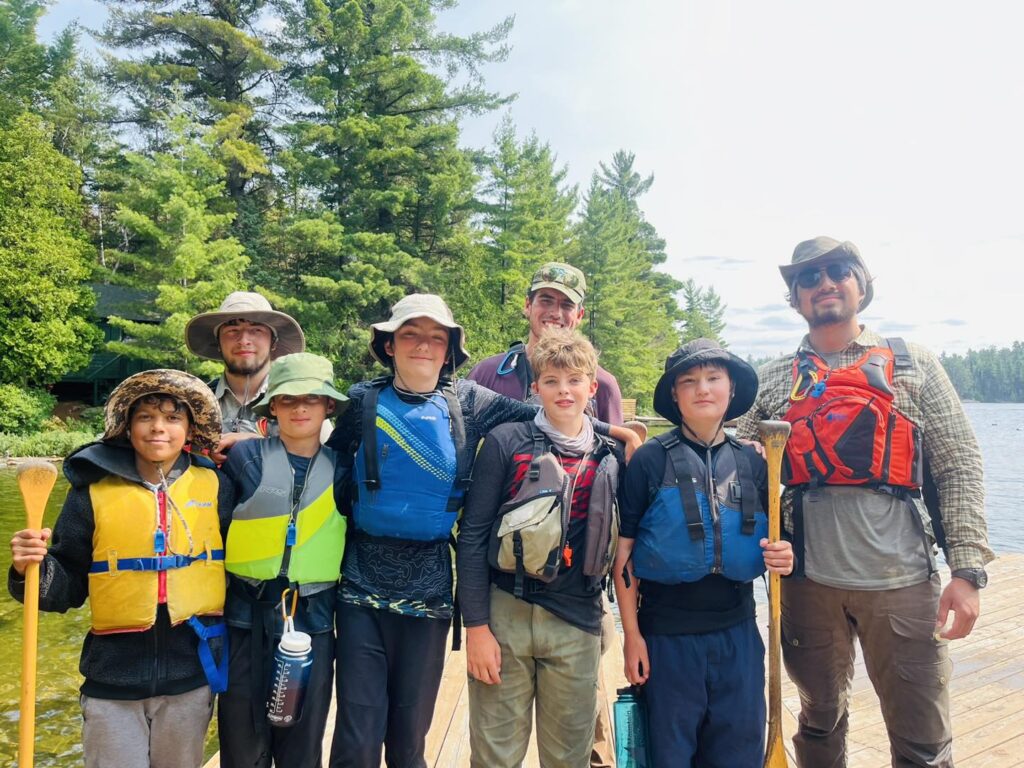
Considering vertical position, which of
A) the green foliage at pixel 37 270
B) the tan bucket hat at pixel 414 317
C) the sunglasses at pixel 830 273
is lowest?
the tan bucket hat at pixel 414 317

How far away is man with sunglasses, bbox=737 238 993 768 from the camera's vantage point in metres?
2.76

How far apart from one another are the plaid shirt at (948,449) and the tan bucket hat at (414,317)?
1728 mm

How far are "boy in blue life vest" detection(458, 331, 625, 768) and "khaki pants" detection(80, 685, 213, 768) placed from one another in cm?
108

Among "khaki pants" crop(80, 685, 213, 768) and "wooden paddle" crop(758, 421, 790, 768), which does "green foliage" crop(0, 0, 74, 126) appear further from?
"wooden paddle" crop(758, 421, 790, 768)

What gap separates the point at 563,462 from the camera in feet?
8.86

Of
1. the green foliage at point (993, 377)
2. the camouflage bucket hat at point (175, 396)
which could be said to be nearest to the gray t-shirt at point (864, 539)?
the camouflage bucket hat at point (175, 396)

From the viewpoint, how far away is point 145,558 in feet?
8.31

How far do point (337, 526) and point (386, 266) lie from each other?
2294cm

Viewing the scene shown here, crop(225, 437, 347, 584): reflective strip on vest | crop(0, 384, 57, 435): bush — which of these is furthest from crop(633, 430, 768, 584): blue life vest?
crop(0, 384, 57, 435): bush

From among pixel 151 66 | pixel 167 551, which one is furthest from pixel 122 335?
pixel 167 551

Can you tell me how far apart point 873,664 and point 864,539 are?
1.85 feet

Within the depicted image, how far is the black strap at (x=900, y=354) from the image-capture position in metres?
2.96

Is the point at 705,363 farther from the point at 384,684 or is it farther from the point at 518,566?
the point at 384,684

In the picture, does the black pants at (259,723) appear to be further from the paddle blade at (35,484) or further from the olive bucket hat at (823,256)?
the olive bucket hat at (823,256)
